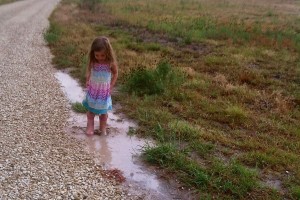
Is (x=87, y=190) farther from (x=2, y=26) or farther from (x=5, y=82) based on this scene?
(x=2, y=26)

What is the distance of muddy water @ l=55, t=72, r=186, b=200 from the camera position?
552 cm

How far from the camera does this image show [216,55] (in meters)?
13.5

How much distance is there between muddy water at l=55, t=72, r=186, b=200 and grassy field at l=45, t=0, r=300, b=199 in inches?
10.1

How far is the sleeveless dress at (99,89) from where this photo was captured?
6844 millimetres

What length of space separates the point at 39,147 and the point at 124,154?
139 centimetres

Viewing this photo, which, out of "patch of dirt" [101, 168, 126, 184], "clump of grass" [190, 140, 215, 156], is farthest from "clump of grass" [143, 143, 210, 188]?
"patch of dirt" [101, 168, 126, 184]

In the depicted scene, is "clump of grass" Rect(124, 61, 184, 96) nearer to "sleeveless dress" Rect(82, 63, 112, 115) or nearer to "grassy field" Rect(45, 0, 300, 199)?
"grassy field" Rect(45, 0, 300, 199)

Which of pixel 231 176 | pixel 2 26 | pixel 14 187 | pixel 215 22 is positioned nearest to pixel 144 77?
pixel 231 176

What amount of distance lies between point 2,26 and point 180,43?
10.1 metres

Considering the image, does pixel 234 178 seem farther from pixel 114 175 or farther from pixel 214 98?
pixel 214 98

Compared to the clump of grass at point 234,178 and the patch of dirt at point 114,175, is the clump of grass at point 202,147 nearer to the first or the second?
the clump of grass at point 234,178

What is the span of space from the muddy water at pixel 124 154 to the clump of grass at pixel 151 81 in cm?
123

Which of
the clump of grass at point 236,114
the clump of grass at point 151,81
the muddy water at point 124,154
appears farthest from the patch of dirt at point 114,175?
the clump of grass at point 151,81

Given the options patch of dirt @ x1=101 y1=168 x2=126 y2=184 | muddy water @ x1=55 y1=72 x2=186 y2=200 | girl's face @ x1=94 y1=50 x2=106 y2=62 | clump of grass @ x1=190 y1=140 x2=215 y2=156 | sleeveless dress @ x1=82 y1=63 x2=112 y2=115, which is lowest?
muddy water @ x1=55 y1=72 x2=186 y2=200
